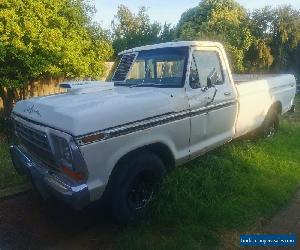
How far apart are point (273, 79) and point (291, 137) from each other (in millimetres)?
1469

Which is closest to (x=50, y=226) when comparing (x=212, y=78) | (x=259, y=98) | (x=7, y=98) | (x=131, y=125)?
(x=131, y=125)

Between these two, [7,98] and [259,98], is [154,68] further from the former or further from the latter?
[7,98]

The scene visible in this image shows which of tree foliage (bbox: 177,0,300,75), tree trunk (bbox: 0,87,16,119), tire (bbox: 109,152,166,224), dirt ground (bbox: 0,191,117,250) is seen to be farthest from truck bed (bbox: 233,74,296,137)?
tree foliage (bbox: 177,0,300,75)

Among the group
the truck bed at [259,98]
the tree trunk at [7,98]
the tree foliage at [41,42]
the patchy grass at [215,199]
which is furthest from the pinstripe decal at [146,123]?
the tree trunk at [7,98]

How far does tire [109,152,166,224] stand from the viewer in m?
3.68

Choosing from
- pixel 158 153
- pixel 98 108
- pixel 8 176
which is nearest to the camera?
pixel 98 108

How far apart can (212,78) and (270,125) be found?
2631mm

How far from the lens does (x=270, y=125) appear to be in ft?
23.1

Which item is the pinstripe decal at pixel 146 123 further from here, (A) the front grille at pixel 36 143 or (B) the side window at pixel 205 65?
(A) the front grille at pixel 36 143

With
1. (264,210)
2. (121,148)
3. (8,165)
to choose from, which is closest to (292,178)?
(264,210)

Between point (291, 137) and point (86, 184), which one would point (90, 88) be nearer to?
point (86, 184)

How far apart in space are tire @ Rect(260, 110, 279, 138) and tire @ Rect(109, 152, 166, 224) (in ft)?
11.3

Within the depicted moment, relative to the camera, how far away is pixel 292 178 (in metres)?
5.18

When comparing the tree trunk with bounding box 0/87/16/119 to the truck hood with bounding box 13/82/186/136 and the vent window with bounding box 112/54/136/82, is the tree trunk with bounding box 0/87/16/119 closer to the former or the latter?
the vent window with bounding box 112/54/136/82
